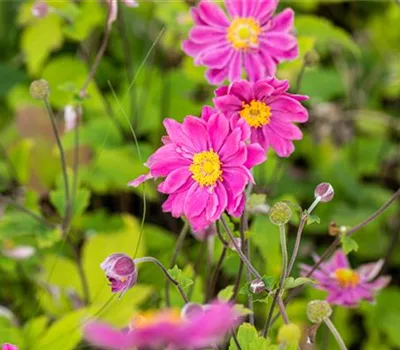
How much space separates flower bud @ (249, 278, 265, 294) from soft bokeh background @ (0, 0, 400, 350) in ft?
1.14

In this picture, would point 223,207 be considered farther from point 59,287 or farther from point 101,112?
point 101,112

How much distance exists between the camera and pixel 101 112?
6.16 ft

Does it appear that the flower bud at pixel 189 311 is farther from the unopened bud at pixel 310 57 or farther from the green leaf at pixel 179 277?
the unopened bud at pixel 310 57

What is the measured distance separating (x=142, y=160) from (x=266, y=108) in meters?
0.58

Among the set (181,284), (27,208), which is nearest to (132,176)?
(27,208)

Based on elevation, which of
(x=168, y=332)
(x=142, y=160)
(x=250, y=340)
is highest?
(x=168, y=332)

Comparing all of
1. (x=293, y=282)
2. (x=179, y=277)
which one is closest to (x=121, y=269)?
(x=179, y=277)

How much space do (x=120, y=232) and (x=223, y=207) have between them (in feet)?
2.62

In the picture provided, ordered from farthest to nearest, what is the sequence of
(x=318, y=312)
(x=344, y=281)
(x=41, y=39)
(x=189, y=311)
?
(x=41, y=39)
(x=344, y=281)
(x=318, y=312)
(x=189, y=311)

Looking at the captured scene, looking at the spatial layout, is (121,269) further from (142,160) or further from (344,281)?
(142,160)

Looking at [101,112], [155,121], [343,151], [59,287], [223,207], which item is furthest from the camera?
[343,151]

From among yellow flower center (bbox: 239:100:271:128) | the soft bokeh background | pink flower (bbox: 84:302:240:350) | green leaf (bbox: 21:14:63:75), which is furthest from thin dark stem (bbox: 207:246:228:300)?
green leaf (bbox: 21:14:63:75)

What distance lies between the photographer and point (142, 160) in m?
1.50

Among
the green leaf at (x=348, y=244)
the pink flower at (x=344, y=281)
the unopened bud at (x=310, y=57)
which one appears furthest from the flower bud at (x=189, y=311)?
the unopened bud at (x=310, y=57)
